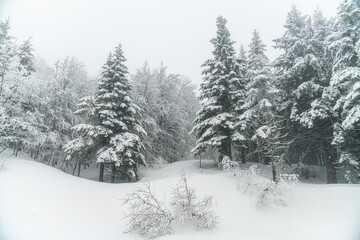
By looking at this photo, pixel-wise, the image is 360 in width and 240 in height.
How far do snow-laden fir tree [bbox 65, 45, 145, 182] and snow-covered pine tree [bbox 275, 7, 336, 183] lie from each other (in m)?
12.6

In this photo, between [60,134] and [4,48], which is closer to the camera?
[4,48]

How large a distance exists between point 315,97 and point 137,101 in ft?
56.9

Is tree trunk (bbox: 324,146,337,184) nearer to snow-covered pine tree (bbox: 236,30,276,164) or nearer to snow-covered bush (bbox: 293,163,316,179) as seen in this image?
snow-covered bush (bbox: 293,163,316,179)

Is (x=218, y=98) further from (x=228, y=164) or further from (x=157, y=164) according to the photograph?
(x=157, y=164)

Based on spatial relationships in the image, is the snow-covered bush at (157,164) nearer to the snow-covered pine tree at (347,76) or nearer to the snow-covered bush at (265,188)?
the snow-covered bush at (265,188)

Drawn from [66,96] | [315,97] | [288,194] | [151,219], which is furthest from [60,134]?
[315,97]

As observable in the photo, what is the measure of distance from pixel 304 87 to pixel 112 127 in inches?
601

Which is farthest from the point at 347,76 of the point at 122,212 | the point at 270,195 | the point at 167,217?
the point at 122,212

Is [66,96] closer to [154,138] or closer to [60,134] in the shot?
[60,134]

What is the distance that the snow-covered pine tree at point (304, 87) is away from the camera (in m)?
16.5

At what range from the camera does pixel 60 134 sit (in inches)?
914

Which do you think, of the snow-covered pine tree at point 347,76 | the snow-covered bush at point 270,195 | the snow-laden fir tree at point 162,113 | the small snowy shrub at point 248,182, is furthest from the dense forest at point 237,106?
the snow-laden fir tree at point 162,113

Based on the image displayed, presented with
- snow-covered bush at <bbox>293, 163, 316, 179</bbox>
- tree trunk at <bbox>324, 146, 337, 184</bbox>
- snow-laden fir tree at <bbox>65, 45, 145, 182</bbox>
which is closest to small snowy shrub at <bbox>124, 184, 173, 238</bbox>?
snow-laden fir tree at <bbox>65, 45, 145, 182</bbox>

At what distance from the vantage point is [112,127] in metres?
19.2
